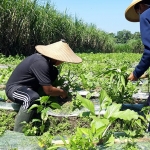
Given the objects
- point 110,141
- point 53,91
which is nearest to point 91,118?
point 53,91

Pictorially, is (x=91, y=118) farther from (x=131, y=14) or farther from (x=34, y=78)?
(x=131, y=14)

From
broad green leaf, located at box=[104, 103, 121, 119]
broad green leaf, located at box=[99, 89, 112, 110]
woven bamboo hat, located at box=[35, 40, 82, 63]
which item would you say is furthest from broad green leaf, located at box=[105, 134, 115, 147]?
woven bamboo hat, located at box=[35, 40, 82, 63]

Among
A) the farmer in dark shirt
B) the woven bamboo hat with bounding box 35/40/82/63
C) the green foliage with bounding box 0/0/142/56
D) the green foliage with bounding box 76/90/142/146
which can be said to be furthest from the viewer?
the green foliage with bounding box 0/0/142/56

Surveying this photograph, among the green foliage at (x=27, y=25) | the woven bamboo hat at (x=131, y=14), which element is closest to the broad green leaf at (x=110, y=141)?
the woven bamboo hat at (x=131, y=14)

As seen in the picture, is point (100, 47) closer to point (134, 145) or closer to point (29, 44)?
point (29, 44)

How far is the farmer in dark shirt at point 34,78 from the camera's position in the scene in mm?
3034

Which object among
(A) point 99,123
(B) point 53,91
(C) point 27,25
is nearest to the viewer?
(A) point 99,123

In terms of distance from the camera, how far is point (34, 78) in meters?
3.24

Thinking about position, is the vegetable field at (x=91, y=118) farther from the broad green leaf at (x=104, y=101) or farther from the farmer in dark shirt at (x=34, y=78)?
the farmer in dark shirt at (x=34, y=78)

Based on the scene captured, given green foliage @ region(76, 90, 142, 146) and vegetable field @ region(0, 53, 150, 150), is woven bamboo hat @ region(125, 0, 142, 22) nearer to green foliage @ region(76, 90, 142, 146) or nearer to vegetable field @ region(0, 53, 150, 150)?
vegetable field @ region(0, 53, 150, 150)

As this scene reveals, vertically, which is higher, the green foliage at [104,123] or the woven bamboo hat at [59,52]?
the woven bamboo hat at [59,52]

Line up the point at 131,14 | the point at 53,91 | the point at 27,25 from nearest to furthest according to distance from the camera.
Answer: the point at 131,14 < the point at 53,91 < the point at 27,25

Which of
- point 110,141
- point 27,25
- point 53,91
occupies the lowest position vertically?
point 110,141

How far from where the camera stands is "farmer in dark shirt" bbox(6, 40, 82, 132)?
303 centimetres
